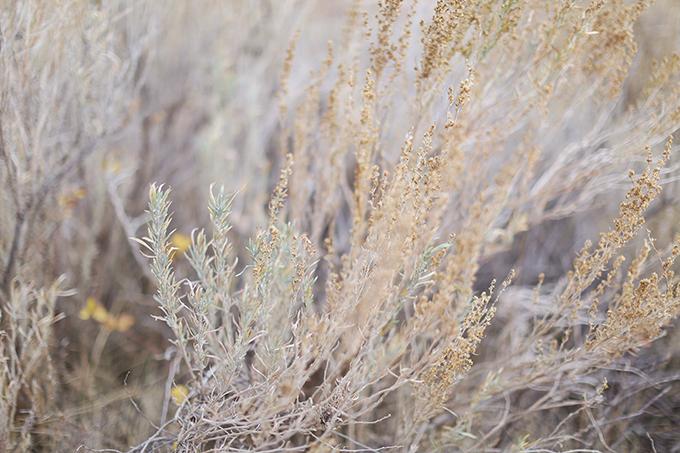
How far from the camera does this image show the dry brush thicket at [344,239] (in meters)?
0.98

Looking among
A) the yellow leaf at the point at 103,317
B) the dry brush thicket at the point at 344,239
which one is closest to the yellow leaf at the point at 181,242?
the dry brush thicket at the point at 344,239

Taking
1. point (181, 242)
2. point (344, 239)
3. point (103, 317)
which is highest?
point (344, 239)

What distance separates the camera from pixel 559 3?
1238 millimetres

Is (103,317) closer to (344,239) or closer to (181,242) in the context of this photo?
(181,242)

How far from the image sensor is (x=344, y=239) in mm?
2234

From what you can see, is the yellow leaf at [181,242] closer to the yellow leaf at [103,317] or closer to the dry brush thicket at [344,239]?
the dry brush thicket at [344,239]

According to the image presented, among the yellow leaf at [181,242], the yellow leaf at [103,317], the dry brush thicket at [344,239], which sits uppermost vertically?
the dry brush thicket at [344,239]

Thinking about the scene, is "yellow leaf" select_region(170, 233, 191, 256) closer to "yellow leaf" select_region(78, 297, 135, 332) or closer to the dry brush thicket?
the dry brush thicket

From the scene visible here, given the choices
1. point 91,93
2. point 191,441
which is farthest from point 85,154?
point 191,441

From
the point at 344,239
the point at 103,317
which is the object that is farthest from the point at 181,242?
the point at 344,239

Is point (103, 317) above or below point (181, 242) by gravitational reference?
below

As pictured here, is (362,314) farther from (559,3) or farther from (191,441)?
(559,3)

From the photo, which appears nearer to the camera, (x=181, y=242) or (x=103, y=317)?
(x=103, y=317)

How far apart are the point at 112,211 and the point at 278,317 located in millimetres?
1871
